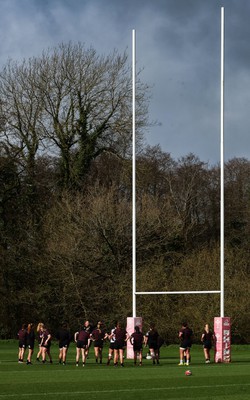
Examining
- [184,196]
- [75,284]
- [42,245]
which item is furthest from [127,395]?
[184,196]

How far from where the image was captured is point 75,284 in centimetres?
6125

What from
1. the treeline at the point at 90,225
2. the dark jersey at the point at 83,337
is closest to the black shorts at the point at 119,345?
the dark jersey at the point at 83,337

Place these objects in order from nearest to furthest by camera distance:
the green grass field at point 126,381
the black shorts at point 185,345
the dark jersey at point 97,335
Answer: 1. the green grass field at point 126,381
2. the black shorts at point 185,345
3. the dark jersey at point 97,335

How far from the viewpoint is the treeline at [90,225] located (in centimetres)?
5949

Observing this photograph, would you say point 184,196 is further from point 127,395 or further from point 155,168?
point 127,395

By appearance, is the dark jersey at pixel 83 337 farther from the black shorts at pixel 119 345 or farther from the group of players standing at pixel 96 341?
the black shorts at pixel 119 345

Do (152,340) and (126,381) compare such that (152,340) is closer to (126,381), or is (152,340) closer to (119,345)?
(119,345)

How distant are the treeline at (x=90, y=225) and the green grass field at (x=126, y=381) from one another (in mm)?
17425

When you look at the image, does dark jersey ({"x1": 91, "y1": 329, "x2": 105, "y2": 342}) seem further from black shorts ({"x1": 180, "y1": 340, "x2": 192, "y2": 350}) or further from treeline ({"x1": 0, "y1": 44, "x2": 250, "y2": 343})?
treeline ({"x1": 0, "y1": 44, "x2": 250, "y2": 343})

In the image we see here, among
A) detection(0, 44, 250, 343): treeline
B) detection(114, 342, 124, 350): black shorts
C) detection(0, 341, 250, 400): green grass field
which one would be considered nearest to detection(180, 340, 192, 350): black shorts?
detection(0, 341, 250, 400): green grass field

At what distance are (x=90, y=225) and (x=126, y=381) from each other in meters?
33.4

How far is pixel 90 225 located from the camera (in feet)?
205

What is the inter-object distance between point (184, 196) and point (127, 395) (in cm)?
4921

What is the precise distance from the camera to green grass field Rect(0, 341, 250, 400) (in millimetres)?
24938
